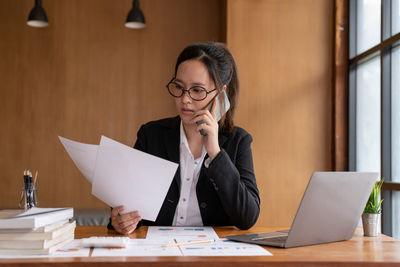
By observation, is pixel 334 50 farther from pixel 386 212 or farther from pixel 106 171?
pixel 106 171

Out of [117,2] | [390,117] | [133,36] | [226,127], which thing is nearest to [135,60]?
[133,36]

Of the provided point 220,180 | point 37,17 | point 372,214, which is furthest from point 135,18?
point 372,214

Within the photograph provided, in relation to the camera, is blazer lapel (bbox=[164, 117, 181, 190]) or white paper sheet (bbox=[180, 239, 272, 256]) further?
blazer lapel (bbox=[164, 117, 181, 190])

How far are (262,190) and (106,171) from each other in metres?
2.52

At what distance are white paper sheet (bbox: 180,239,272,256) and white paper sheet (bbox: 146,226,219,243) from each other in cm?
10

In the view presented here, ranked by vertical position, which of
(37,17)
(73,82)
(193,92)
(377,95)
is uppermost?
(37,17)

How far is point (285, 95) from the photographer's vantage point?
3.71 metres

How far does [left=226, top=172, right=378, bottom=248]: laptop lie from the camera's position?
117 centimetres

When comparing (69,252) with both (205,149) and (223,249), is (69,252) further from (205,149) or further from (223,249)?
(205,149)

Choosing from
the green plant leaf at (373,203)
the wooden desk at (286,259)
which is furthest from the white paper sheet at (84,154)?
the green plant leaf at (373,203)

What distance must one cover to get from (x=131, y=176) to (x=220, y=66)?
0.70 meters

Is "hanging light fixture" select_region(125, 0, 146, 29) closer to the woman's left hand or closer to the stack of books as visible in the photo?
A: the woman's left hand

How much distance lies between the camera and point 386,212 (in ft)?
9.61

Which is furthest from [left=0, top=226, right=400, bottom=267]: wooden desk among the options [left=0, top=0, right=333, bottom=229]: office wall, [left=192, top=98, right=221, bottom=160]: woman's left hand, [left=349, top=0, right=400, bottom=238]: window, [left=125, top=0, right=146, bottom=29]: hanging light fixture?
[left=0, top=0, right=333, bottom=229]: office wall
